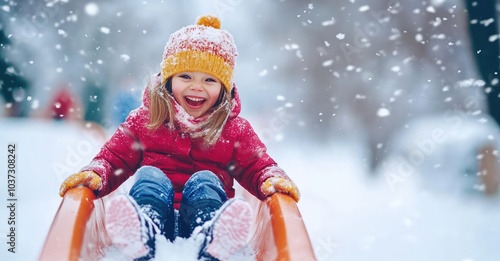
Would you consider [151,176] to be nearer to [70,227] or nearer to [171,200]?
[171,200]

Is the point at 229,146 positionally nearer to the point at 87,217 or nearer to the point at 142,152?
the point at 142,152

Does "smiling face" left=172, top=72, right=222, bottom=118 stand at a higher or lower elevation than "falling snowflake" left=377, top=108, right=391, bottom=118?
lower

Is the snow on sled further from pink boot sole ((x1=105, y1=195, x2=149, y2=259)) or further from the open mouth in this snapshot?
the open mouth

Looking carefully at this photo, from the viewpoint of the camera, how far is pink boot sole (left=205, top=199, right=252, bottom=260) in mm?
813

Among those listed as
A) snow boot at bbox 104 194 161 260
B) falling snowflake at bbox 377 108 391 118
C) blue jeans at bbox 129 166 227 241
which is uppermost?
falling snowflake at bbox 377 108 391 118

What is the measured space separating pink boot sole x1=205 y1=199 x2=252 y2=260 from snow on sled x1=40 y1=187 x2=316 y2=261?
0.09 metres

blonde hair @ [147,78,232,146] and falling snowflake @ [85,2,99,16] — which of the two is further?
falling snowflake @ [85,2,99,16]

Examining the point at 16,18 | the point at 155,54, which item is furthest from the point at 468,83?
the point at 16,18

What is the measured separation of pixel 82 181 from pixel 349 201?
177cm

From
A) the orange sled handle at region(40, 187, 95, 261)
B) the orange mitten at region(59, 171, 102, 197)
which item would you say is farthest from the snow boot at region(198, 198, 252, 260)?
the orange mitten at region(59, 171, 102, 197)

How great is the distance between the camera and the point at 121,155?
46.9 inches

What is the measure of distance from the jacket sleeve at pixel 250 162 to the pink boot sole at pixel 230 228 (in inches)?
13.6

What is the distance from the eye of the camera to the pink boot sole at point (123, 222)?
0.77 meters

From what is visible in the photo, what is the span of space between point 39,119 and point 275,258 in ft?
A: 9.28
